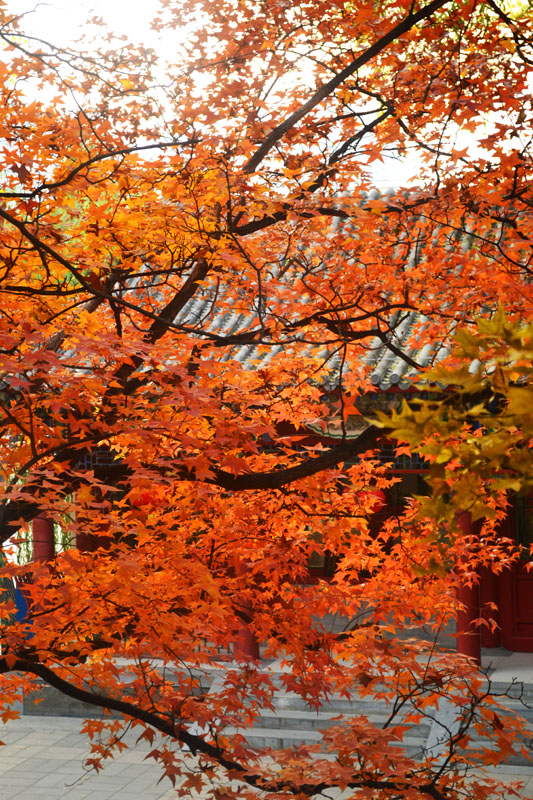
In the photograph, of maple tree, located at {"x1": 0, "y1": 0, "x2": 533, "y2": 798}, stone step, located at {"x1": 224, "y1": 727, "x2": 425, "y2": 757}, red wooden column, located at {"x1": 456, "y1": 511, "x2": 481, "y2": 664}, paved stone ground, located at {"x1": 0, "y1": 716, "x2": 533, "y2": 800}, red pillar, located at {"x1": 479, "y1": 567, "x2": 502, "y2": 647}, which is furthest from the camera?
red pillar, located at {"x1": 479, "y1": 567, "x2": 502, "y2": 647}

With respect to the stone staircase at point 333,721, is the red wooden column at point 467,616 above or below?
above

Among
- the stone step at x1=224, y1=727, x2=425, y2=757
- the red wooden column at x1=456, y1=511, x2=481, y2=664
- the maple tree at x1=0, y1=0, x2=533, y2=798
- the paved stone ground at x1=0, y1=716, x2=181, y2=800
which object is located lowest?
the paved stone ground at x1=0, y1=716, x2=181, y2=800

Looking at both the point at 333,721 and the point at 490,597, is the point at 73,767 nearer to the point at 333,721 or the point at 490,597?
the point at 333,721

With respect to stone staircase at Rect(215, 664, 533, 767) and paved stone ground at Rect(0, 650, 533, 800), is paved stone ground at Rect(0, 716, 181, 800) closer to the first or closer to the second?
paved stone ground at Rect(0, 650, 533, 800)

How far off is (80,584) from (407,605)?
7.37 ft

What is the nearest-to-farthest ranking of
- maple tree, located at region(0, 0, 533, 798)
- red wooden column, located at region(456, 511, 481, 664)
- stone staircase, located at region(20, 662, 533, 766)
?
maple tree, located at region(0, 0, 533, 798)
stone staircase, located at region(20, 662, 533, 766)
red wooden column, located at region(456, 511, 481, 664)

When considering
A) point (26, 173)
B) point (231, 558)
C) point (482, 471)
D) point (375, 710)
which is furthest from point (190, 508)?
point (375, 710)

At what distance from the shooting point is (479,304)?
220 inches

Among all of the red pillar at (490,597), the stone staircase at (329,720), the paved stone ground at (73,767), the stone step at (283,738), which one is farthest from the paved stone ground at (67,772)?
the red pillar at (490,597)

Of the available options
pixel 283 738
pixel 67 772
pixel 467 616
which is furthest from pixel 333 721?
pixel 67 772

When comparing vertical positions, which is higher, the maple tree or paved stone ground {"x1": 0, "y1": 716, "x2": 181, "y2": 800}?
the maple tree

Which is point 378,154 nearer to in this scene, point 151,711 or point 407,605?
point 407,605

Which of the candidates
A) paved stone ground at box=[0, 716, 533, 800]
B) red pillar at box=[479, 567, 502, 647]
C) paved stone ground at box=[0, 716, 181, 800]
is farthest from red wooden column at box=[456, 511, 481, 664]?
paved stone ground at box=[0, 716, 181, 800]

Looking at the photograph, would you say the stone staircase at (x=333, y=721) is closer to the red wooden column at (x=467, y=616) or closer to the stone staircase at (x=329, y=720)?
the stone staircase at (x=329, y=720)
